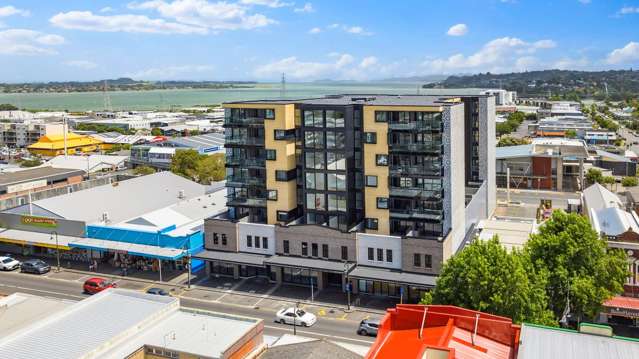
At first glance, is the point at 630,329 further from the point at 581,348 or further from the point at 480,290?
the point at 581,348

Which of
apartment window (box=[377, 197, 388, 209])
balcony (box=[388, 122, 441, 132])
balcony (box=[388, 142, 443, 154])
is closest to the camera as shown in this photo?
balcony (box=[388, 122, 441, 132])

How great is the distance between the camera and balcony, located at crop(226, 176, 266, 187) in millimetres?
58812

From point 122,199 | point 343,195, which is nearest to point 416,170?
point 343,195

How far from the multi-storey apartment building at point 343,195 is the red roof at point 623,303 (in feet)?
42.4

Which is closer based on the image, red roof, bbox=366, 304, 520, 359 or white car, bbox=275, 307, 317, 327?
red roof, bbox=366, 304, 520, 359

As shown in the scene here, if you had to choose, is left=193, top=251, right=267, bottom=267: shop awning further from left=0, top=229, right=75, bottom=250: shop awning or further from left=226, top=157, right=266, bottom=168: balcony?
left=0, top=229, right=75, bottom=250: shop awning

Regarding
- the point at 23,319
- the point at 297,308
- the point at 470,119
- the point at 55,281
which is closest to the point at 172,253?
the point at 55,281

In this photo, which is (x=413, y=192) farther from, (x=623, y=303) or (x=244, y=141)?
(x=623, y=303)

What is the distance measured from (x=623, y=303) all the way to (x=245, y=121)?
35771 millimetres

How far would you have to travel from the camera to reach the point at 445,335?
86.5ft

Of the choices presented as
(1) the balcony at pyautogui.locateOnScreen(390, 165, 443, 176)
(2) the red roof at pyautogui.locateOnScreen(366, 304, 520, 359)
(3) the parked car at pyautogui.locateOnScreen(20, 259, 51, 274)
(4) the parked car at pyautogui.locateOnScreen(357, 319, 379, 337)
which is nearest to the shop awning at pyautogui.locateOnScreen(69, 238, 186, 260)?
(3) the parked car at pyautogui.locateOnScreen(20, 259, 51, 274)

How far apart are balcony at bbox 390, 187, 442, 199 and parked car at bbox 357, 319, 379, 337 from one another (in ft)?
40.3

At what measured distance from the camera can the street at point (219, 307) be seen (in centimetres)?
4619

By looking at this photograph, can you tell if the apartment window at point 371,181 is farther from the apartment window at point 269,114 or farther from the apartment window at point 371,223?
the apartment window at point 269,114
